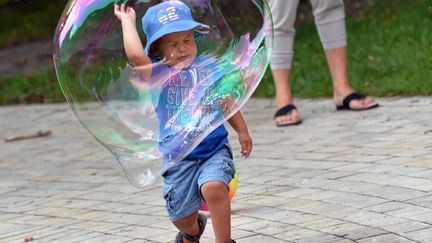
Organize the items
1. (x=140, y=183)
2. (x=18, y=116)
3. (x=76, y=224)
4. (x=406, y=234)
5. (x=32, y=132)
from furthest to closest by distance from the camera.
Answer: (x=18, y=116) < (x=32, y=132) < (x=76, y=224) < (x=140, y=183) < (x=406, y=234)

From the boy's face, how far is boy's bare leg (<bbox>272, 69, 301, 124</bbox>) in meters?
3.43

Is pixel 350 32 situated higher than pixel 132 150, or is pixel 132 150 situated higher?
pixel 132 150

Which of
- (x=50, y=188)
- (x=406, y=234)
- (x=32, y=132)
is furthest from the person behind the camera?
(x=32, y=132)

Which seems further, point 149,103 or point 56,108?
point 56,108

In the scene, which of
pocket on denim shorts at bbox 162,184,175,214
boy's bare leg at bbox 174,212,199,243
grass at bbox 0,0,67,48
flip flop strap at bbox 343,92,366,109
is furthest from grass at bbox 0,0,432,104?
pocket on denim shorts at bbox 162,184,175,214

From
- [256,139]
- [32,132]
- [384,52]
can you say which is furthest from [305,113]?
[32,132]

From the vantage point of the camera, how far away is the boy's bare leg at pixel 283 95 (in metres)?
8.05

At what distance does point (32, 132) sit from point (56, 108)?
1.27 meters

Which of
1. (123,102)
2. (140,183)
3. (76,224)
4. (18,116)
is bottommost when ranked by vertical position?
(18,116)

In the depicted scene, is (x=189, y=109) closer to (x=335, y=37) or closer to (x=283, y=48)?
(x=283, y=48)

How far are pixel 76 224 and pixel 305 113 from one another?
290 centimetres

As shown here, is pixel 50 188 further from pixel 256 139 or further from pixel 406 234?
pixel 406 234

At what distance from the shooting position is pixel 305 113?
845cm

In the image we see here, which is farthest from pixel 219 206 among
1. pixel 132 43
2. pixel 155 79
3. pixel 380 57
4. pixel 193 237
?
pixel 380 57
